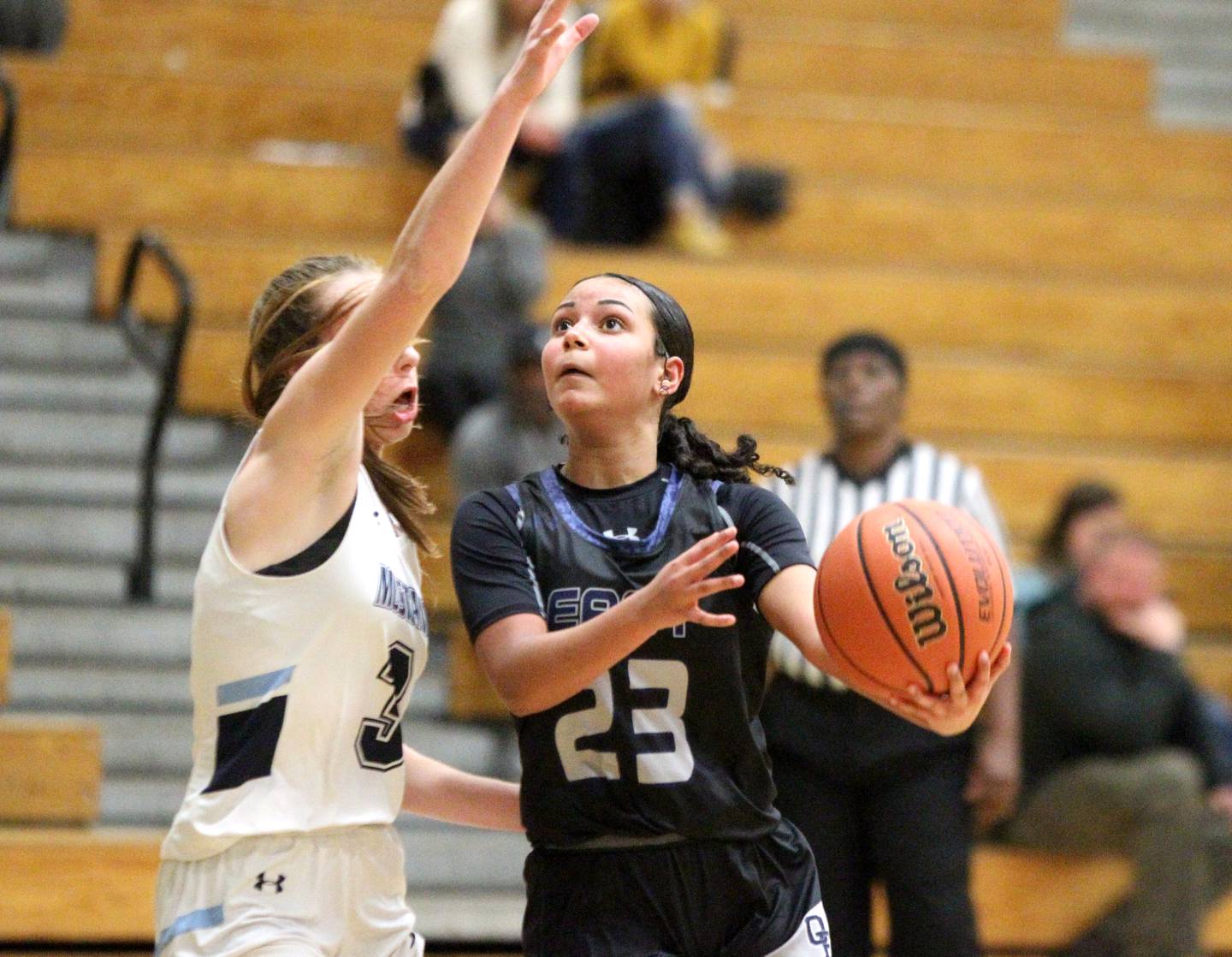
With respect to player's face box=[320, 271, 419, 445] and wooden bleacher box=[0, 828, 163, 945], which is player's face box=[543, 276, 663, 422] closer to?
player's face box=[320, 271, 419, 445]

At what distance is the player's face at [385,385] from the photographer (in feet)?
9.23

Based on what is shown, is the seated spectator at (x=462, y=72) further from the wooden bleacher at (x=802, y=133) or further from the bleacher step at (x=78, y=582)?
the bleacher step at (x=78, y=582)

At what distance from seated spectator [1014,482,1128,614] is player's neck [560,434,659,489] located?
340 centimetres

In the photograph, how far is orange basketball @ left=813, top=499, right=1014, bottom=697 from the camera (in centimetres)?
268

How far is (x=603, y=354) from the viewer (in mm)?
2879

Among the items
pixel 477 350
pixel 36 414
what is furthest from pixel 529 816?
pixel 36 414

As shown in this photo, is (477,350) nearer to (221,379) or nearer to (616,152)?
(221,379)

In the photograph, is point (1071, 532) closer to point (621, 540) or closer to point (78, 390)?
point (78, 390)

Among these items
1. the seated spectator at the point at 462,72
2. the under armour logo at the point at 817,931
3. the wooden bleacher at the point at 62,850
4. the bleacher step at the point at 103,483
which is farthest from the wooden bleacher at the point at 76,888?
the seated spectator at the point at 462,72

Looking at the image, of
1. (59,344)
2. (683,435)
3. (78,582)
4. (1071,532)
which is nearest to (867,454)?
(1071,532)

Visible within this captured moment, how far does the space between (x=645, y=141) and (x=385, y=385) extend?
5.12m

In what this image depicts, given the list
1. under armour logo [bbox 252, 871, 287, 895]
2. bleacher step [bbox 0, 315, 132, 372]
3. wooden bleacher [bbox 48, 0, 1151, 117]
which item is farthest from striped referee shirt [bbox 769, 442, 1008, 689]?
wooden bleacher [bbox 48, 0, 1151, 117]

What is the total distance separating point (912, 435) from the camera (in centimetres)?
741

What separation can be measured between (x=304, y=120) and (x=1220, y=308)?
4043 mm
